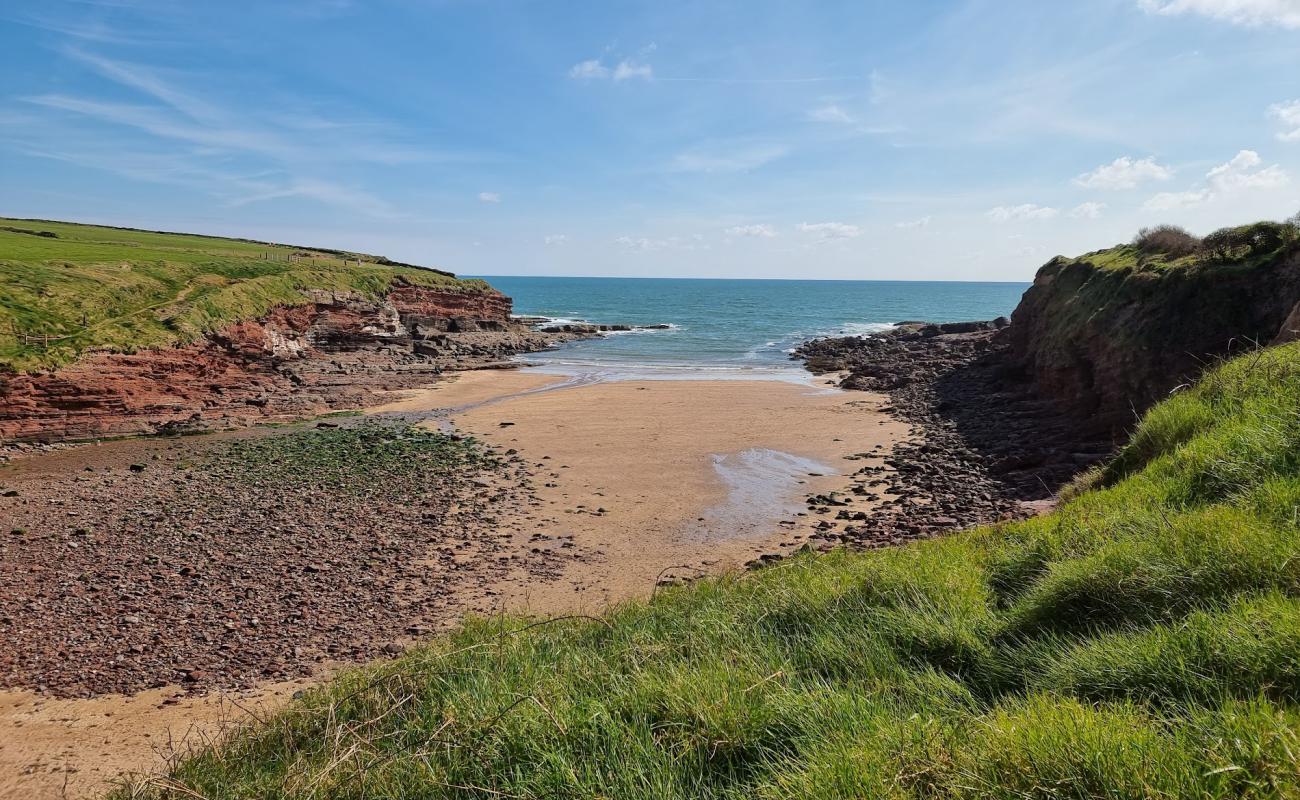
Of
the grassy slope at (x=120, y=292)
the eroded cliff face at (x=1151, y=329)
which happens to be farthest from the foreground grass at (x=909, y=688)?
the grassy slope at (x=120, y=292)

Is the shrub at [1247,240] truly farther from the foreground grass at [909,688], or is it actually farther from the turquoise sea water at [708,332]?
the turquoise sea water at [708,332]

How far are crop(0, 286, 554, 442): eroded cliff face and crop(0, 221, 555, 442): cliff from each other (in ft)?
0.18

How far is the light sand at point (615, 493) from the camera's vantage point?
25.7ft

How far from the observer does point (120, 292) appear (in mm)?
27922

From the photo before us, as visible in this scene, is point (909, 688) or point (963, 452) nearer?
point (909, 688)

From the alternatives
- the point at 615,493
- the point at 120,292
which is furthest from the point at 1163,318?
the point at 120,292

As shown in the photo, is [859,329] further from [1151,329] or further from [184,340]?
[184,340]

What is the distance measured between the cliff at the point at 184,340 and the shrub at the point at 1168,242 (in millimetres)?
33489

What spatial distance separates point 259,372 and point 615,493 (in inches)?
902

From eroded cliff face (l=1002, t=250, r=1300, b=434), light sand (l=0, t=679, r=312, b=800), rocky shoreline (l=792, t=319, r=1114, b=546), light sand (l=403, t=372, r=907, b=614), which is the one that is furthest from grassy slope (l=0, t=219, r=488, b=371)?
eroded cliff face (l=1002, t=250, r=1300, b=434)

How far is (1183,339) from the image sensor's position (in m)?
18.4

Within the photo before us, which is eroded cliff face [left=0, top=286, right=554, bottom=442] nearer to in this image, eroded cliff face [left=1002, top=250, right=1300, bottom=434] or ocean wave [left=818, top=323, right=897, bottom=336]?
eroded cliff face [left=1002, top=250, right=1300, bottom=434]

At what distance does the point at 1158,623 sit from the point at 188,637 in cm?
1212

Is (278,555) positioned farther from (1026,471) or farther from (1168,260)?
(1168,260)
